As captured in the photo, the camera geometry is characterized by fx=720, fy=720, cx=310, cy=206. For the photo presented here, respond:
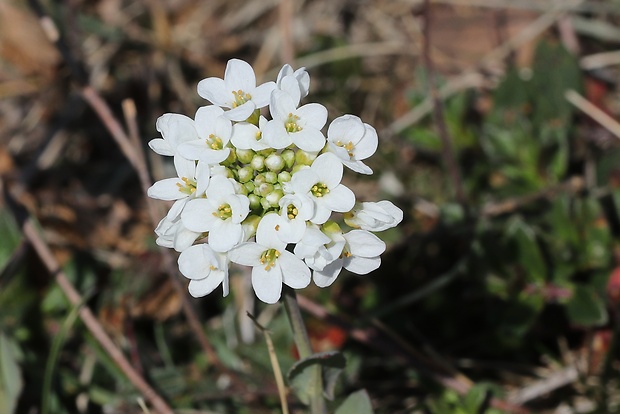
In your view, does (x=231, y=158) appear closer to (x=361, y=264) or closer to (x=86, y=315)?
(x=361, y=264)

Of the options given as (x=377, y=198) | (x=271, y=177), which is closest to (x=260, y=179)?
(x=271, y=177)

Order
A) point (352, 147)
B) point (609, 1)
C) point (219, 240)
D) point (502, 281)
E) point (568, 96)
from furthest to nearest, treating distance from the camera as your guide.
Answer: point (609, 1)
point (568, 96)
point (502, 281)
point (352, 147)
point (219, 240)

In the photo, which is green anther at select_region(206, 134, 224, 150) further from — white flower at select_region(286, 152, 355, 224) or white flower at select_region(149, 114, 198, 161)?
white flower at select_region(286, 152, 355, 224)

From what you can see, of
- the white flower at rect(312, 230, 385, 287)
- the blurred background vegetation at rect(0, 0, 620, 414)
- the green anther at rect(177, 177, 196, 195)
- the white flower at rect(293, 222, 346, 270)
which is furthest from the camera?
the blurred background vegetation at rect(0, 0, 620, 414)

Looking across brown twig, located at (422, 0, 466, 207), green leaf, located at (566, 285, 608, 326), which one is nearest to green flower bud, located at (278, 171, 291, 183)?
brown twig, located at (422, 0, 466, 207)

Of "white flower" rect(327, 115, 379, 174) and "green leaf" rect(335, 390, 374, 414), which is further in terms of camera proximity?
"green leaf" rect(335, 390, 374, 414)

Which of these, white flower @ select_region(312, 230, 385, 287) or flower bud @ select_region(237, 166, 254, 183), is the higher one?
flower bud @ select_region(237, 166, 254, 183)

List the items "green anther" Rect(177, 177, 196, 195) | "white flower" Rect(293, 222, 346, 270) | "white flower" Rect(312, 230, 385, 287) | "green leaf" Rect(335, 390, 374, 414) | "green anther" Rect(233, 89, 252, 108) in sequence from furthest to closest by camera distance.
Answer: "green leaf" Rect(335, 390, 374, 414), "green anther" Rect(233, 89, 252, 108), "green anther" Rect(177, 177, 196, 195), "white flower" Rect(312, 230, 385, 287), "white flower" Rect(293, 222, 346, 270)

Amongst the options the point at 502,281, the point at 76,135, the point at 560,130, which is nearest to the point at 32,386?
the point at 76,135

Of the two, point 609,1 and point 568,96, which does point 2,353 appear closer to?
point 568,96
